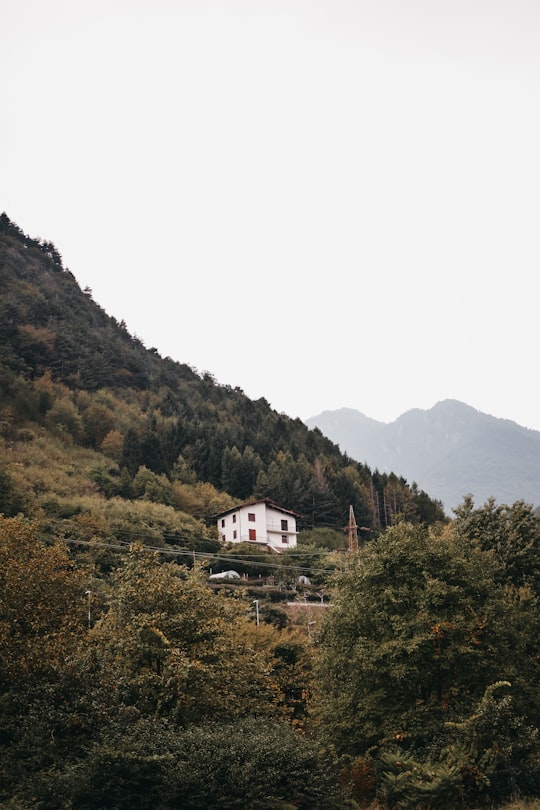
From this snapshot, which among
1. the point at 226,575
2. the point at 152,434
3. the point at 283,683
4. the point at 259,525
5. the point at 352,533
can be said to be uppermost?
the point at 152,434

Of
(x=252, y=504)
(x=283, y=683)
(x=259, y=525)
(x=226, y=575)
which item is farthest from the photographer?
(x=259, y=525)

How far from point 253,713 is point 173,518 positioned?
54.3 m

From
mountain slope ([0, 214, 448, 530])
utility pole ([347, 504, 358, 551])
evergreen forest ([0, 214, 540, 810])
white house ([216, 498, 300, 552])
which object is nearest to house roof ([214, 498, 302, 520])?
white house ([216, 498, 300, 552])

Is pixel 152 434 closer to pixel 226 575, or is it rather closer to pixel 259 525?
pixel 259 525

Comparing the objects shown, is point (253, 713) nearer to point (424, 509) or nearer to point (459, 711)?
Answer: point (459, 711)

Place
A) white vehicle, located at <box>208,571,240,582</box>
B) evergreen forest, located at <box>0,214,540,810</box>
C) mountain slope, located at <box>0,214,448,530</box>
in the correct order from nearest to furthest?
evergreen forest, located at <box>0,214,540,810</box>, white vehicle, located at <box>208,571,240,582</box>, mountain slope, located at <box>0,214,448,530</box>

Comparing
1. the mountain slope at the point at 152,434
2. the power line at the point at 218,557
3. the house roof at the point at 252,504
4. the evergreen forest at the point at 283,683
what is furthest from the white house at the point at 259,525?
the evergreen forest at the point at 283,683

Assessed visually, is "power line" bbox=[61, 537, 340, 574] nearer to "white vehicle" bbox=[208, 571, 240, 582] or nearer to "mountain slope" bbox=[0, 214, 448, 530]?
"white vehicle" bbox=[208, 571, 240, 582]

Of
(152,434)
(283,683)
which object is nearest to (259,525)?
(152,434)

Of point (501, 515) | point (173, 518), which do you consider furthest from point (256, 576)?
point (501, 515)

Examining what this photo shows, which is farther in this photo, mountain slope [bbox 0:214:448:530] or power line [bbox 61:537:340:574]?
mountain slope [bbox 0:214:448:530]

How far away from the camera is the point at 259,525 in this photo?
3391 inches

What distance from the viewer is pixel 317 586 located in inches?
2689

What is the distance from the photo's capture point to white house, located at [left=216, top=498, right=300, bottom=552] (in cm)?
8525
